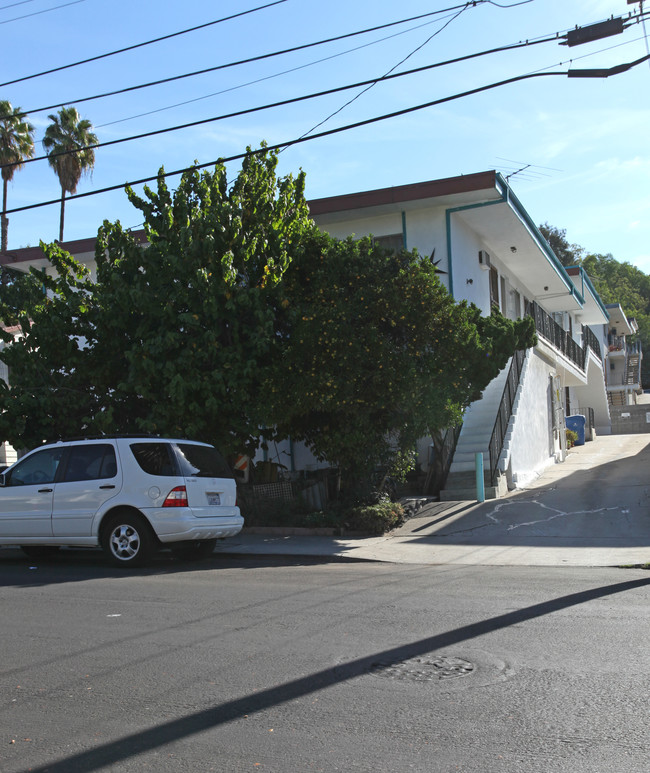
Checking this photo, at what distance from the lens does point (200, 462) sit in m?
11.2

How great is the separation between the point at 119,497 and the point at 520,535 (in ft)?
20.7

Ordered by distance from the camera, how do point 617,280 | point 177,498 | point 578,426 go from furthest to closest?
point 617,280, point 578,426, point 177,498

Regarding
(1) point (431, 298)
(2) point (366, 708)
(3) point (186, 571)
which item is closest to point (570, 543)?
(1) point (431, 298)

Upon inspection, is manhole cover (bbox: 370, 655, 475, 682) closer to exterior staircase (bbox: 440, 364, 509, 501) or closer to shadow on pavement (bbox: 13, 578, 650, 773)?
shadow on pavement (bbox: 13, 578, 650, 773)

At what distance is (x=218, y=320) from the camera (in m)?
14.0

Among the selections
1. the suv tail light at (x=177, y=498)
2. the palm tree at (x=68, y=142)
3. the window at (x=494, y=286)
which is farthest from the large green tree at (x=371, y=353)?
the palm tree at (x=68, y=142)

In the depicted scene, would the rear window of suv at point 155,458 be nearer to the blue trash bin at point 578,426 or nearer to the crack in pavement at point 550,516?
the crack in pavement at point 550,516

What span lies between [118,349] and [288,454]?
6.11 metres

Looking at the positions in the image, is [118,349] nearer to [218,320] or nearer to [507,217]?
[218,320]

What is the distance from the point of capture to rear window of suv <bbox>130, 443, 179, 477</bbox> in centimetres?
1074

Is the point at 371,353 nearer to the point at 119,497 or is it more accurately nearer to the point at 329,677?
the point at 119,497

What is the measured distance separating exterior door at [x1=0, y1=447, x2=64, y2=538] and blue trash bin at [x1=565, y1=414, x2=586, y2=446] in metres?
24.6

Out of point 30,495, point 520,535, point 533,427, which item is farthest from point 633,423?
point 30,495

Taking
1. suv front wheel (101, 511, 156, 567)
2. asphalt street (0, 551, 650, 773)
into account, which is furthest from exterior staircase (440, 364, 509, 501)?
suv front wheel (101, 511, 156, 567)
